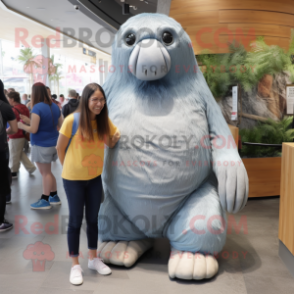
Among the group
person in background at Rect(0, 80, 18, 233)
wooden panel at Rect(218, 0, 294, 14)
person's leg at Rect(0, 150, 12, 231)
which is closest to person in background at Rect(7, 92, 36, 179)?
person in background at Rect(0, 80, 18, 233)

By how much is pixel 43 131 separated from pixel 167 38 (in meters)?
1.93

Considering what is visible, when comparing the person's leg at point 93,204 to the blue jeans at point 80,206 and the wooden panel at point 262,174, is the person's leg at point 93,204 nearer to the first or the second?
the blue jeans at point 80,206

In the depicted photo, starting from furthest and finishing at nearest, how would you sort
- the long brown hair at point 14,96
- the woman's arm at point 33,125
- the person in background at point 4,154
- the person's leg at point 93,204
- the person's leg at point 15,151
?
the person's leg at point 15,151 → the long brown hair at point 14,96 → the woman's arm at point 33,125 → the person in background at point 4,154 → the person's leg at point 93,204

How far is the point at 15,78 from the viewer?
10828mm

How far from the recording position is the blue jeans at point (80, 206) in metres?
1.96

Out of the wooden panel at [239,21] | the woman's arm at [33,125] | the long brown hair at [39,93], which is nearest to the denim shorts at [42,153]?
the woman's arm at [33,125]

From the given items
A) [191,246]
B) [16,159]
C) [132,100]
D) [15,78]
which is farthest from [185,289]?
[15,78]

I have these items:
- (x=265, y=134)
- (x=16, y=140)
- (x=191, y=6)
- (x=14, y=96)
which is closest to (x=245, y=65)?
(x=265, y=134)

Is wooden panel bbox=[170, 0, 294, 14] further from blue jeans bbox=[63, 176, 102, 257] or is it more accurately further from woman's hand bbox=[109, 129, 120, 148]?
blue jeans bbox=[63, 176, 102, 257]

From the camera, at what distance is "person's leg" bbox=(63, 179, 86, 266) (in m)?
1.95

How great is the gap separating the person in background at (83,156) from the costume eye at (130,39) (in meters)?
0.41

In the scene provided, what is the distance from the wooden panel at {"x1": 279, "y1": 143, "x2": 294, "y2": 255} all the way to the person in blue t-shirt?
7.66 feet

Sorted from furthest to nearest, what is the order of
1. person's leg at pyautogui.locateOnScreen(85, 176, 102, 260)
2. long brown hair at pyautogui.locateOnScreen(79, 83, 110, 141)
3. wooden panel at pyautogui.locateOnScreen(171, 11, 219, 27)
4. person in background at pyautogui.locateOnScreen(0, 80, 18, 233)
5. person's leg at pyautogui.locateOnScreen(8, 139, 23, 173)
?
person's leg at pyautogui.locateOnScreen(8, 139, 23, 173) < wooden panel at pyautogui.locateOnScreen(171, 11, 219, 27) < person in background at pyautogui.locateOnScreen(0, 80, 18, 233) < person's leg at pyautogui.locateOnScreen(85, 176, 102, 260) < long brown hair at pyautogui.locateOnScreen(79, 83, 110, 141)

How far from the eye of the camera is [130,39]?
84.1 inches
